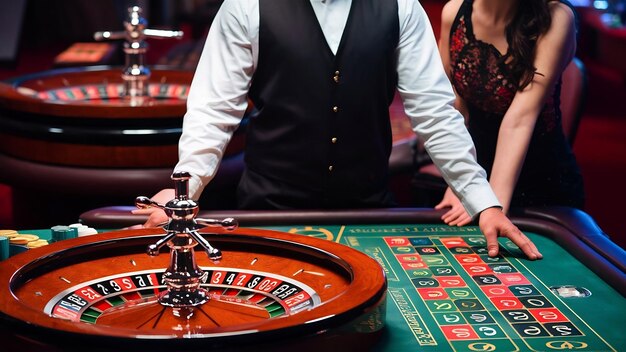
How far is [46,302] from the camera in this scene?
1.45m

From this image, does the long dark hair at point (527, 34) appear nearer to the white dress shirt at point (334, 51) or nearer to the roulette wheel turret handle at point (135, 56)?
the white dress shirt at point (334, 51)

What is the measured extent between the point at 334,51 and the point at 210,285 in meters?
0.91

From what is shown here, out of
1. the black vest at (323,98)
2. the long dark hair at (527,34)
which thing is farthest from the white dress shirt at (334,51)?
the long dark hair at (527,34)

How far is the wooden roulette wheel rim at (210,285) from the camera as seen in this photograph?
4.00 ft

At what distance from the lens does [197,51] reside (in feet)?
18.2

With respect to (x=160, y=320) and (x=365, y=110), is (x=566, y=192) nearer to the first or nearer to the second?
(x=365, y=110)

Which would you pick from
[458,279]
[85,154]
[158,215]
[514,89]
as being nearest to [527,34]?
[514,89]

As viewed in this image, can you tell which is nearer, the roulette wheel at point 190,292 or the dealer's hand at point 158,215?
the roulette wheel at point 190,292

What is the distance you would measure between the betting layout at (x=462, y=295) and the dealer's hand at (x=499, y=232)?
0.08ft

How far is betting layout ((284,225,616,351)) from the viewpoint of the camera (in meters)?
1.44

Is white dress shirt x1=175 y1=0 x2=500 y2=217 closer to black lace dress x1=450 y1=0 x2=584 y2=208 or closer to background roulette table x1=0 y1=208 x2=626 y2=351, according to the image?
background roulette table x1=0 y1=208 x2=626 y2=351

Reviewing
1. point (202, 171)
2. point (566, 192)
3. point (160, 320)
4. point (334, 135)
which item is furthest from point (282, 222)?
point (566, 192)

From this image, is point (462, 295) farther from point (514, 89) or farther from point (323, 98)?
point (514, 89)

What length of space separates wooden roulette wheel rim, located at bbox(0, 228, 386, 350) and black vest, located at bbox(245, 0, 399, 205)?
69 centimetres
